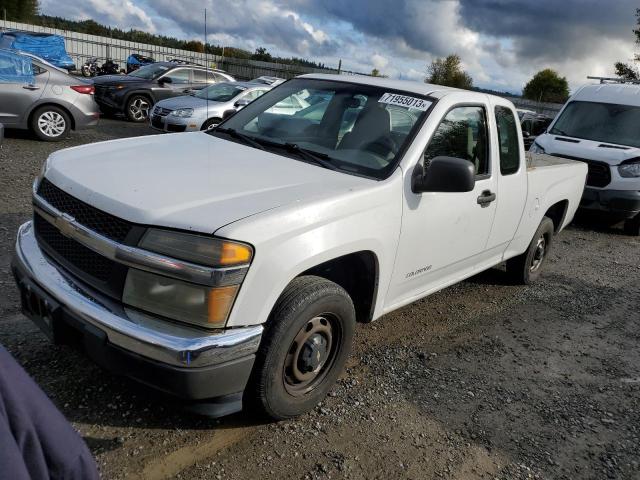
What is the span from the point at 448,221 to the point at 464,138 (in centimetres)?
69

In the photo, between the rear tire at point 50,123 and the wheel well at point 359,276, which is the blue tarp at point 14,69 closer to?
the rear tire at point 50,123

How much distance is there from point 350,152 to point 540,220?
2596mm

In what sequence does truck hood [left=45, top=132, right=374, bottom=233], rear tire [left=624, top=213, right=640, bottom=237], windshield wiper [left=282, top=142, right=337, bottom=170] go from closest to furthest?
truck hood [left=45, top=132, right=374, bottom=233] → windshield wiper [left=282, top=142, right=337, bottom=170] → rear tire [left=624, top=213, right=640, bottom=237]

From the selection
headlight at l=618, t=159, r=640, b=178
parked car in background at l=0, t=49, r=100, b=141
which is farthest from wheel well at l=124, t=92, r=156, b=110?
headlight at l=618, t=159, r=640, b=178

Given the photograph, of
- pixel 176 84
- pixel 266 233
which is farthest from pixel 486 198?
pixel 176 84

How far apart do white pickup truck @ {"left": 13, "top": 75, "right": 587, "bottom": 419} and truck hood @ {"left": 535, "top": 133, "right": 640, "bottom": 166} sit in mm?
4907

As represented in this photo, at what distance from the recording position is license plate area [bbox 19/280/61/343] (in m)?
2.57

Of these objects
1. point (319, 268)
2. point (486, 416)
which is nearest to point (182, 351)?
point (319, 268)

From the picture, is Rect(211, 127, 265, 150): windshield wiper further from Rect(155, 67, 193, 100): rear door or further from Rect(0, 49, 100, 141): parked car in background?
Rect(155, 67, 193, 100): rear door

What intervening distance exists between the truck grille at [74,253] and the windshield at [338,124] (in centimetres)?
142

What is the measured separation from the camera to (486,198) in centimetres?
402

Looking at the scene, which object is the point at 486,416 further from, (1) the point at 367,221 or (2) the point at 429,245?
(1) the point at 367,221

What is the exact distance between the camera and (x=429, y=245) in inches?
Result: 140

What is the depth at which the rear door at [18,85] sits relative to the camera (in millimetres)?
8977
